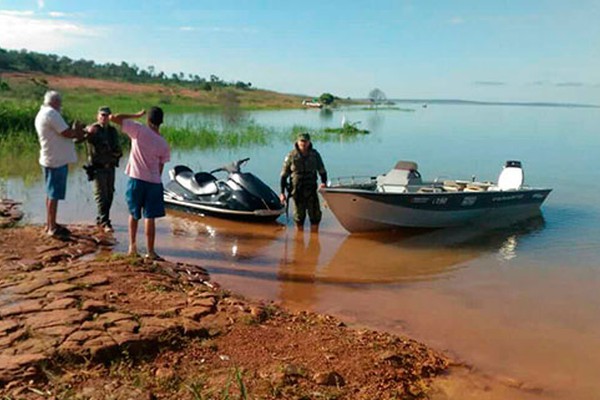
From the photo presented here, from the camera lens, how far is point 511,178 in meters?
11.1

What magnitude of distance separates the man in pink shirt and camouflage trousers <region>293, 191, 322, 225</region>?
9.86 ft

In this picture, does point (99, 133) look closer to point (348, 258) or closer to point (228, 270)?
point (228, 270)

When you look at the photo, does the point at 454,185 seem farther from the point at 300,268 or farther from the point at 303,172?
the point at 300,268

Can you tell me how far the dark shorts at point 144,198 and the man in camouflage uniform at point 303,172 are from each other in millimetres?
2798

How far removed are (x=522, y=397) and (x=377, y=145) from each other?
23.1 m

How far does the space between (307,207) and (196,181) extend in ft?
7.34

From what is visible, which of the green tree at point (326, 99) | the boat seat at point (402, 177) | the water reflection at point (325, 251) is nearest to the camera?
the water reflection at point (325, 251)

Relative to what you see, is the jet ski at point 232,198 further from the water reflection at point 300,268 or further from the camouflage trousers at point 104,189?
the camouflage trousers at point 104,189

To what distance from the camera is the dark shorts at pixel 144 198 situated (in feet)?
20.1

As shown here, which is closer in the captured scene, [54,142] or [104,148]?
[54,142]

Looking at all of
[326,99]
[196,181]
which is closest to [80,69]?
[326,99]

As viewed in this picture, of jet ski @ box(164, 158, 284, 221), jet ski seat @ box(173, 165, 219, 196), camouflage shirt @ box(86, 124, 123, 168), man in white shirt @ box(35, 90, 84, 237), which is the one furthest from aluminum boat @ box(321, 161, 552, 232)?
man in white shirt @ box(35, 90, 84, 237)

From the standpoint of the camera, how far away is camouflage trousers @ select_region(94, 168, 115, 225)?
7.73 meters

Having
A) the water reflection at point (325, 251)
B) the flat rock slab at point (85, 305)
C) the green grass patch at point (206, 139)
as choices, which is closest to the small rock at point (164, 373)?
the flat rock slab at point (85, 305)
